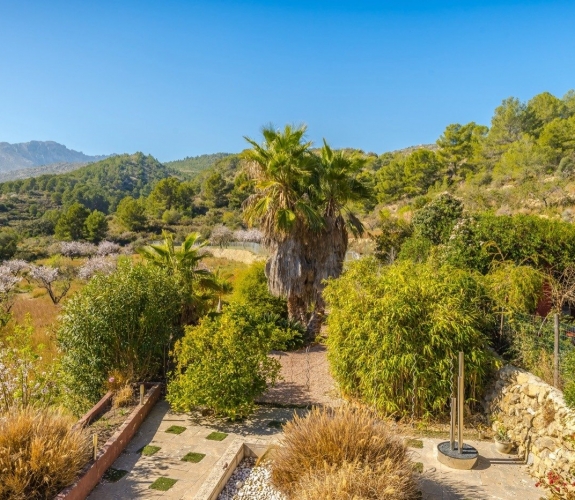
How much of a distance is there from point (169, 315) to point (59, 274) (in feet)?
66.0

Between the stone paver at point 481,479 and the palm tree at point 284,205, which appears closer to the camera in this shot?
the stone paver at point 481,479

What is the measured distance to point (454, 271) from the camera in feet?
28.7

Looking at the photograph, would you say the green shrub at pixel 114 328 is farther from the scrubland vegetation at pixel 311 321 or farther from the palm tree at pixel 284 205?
the palm tree at pixel 284 205

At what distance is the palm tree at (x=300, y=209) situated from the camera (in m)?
11.6

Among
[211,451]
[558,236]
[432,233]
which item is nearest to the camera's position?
[211,451]

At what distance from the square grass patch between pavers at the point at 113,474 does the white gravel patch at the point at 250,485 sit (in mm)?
1506

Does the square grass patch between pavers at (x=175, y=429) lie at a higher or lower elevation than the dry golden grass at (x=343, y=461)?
lower

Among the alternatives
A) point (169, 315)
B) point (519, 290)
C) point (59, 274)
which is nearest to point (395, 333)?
point (519, 290)

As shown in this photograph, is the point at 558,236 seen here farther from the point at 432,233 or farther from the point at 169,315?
the point at 169,315

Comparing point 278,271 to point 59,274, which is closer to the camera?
point 278,271

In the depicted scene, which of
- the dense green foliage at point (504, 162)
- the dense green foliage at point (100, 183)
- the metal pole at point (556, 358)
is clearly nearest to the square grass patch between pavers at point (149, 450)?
the metal pole at point (556, 358)

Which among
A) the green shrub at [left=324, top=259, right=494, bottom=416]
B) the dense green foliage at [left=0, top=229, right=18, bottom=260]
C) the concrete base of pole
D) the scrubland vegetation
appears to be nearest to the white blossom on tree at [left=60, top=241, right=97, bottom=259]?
the dense green foliage at [left=0, top=229, right=18, bottom=260]

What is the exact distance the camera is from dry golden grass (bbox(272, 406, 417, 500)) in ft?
14.0

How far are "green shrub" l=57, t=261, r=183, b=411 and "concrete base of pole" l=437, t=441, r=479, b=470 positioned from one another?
526cm
